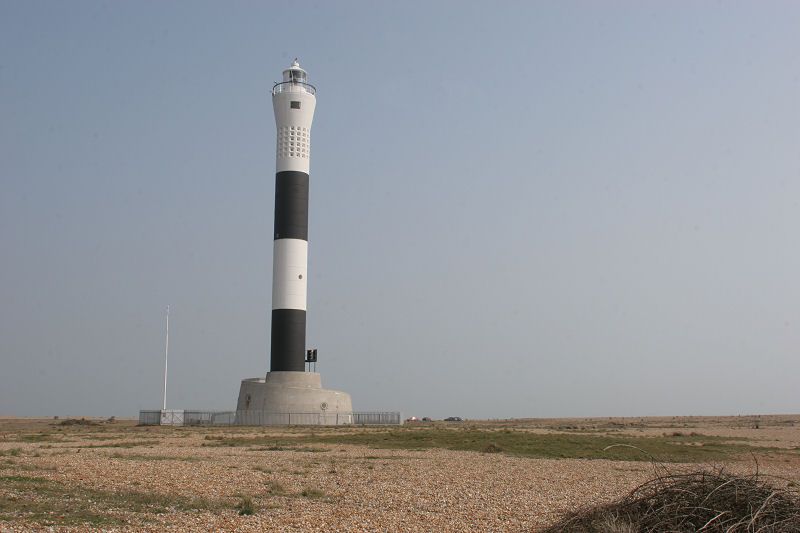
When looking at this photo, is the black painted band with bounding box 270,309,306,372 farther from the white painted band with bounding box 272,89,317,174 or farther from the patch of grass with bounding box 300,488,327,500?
the patch of grass with bounding box 300,488,327,500

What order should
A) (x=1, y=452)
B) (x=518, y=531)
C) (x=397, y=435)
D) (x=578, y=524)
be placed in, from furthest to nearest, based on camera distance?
1. (x=397, y=435)
2. (x=1, y=452)
3. (x=518, y=531)
4. (x=578, y=524)

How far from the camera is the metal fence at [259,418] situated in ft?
192

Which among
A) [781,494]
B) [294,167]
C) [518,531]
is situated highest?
[294,167]

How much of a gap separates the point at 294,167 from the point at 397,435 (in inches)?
904

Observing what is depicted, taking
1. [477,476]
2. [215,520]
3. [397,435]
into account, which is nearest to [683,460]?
[477,476]

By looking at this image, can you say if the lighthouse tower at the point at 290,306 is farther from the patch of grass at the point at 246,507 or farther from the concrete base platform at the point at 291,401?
the patch of grass at the point at 246,507

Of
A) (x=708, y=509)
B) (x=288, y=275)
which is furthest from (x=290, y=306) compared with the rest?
(x=708, y=509)

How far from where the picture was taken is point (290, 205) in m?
58.9

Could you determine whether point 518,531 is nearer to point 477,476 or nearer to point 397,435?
point 477,476

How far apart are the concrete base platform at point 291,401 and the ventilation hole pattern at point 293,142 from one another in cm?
1595

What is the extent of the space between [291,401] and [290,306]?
6759 millimetres

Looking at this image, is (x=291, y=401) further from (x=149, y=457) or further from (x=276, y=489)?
(x=276, y=489)

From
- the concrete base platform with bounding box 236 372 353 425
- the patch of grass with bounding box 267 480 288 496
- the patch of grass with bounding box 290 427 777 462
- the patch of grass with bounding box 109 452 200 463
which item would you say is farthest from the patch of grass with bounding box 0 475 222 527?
the concrete base platform with bounding box 236 372 353 425

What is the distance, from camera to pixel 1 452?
92.1ft
